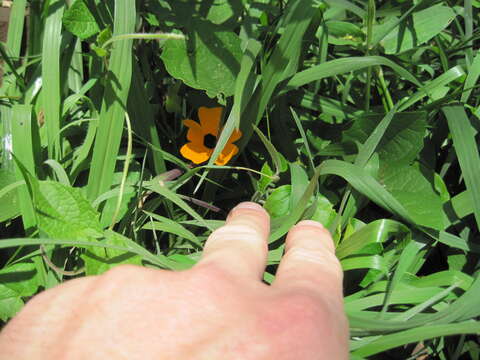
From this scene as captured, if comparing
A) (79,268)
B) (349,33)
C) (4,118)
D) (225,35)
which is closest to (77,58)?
(4,118)

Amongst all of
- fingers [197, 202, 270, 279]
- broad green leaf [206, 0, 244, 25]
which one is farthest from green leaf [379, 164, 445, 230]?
broad green leaf [206, 0, 244, 25]

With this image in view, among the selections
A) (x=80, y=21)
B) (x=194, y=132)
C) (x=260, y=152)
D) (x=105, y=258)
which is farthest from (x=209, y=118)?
(x=105, y=258)

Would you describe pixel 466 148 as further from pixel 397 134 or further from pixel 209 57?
pixel 209 57

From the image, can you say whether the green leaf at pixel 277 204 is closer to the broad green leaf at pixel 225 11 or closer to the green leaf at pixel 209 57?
the green leaf at pixel 209 57

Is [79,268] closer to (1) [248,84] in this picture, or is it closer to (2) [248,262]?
(2) [248,262]

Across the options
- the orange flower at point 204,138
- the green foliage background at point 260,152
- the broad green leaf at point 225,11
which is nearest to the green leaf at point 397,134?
the green foliage background at point 260,152

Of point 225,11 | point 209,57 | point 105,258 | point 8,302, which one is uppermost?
point 225,11
